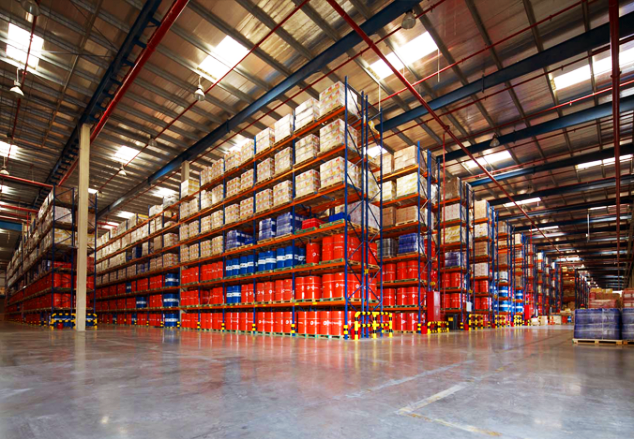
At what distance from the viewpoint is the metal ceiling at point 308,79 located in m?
9.62

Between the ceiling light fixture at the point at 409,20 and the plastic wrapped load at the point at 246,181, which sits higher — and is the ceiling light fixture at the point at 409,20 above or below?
above

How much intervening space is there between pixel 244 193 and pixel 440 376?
31.5 ft

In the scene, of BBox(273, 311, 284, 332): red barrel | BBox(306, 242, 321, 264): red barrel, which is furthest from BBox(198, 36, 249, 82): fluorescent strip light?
BBox(273, 311, 284, 332): red barrel

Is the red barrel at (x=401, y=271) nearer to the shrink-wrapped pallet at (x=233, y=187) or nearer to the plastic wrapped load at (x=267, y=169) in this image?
the plastic wrapped load at (x=267, y=169)

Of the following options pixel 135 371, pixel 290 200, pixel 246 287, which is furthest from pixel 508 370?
pixel 246 287

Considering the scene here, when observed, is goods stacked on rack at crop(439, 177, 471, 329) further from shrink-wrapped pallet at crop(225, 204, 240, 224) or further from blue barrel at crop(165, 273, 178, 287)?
blue barrel at crop(165, 273, 178, 287)

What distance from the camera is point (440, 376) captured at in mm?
3945

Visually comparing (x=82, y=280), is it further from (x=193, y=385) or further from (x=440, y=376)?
(x=440, y=376)

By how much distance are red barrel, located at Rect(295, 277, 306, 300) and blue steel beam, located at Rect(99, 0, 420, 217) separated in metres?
5.85

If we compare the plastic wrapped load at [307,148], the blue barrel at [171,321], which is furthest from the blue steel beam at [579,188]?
the blue barrel at [171,321]

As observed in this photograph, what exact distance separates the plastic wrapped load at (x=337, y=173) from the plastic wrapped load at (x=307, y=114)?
131cm

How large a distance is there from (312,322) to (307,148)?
463 cm

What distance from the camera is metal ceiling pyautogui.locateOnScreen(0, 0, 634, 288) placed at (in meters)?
9.62

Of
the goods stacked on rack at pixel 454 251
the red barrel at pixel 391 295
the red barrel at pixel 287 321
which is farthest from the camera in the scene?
the goods stacked on rack at pixel 454 251
